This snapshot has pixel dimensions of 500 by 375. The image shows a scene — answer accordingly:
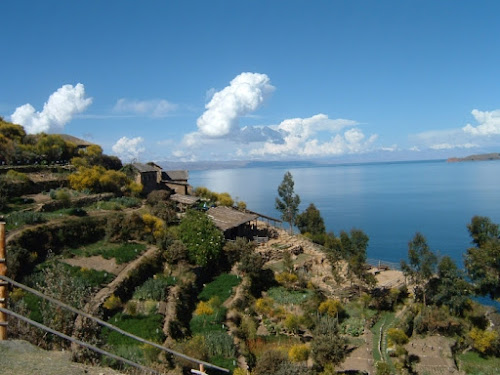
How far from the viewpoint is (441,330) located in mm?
25484

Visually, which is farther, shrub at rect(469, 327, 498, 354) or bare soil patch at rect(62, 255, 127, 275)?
bare soil patch at rect(62, 255, 127, 275)

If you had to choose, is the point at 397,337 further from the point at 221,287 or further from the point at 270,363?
the point at 221,287

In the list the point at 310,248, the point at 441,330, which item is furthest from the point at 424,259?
the point at 310,248

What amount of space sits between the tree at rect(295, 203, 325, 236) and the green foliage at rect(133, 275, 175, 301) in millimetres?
23607

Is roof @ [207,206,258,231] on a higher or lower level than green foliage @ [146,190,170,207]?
lower

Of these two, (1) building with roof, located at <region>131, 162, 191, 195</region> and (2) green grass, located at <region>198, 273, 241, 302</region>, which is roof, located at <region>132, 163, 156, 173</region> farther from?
(2) green grass, located at <region>198, 273, 241, 302</region>

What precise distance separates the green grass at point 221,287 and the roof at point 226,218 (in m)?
6.57

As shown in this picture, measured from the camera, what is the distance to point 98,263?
80.2 feet

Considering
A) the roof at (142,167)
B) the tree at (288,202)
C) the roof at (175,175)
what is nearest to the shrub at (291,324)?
the tree at (288,202)

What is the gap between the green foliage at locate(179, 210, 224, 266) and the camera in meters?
27.9

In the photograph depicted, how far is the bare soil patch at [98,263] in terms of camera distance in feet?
78.0

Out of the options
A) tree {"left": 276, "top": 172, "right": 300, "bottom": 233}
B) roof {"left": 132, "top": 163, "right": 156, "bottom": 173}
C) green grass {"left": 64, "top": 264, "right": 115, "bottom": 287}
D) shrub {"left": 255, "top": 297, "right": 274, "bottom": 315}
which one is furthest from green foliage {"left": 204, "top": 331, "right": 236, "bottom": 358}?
roof {"left": 132, "top": 163, "right": 156, "bottom": 173}

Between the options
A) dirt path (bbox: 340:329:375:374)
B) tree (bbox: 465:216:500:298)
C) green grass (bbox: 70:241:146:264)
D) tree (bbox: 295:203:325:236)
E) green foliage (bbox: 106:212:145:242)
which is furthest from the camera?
tree (bbox: 295:203:325:236)

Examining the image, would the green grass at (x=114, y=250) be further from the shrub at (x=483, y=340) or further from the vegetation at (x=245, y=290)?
the shrub at (x=483, y=340)
